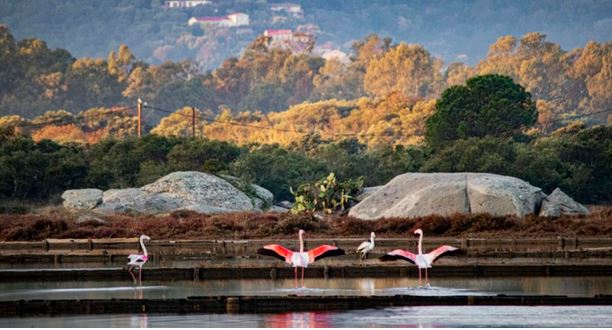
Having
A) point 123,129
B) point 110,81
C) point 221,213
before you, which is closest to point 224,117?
point 123,129

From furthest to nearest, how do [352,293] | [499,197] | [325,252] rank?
[499,197], [325,252], [352,293]

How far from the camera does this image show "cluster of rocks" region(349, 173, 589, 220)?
47750mm

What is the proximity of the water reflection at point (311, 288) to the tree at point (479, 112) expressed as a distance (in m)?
45.3

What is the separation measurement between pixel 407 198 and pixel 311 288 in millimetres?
19104

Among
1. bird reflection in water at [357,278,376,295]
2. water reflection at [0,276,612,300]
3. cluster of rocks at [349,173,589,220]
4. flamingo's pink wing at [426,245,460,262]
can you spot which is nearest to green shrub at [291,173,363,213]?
cluster of rocks at [349,173,589,220]

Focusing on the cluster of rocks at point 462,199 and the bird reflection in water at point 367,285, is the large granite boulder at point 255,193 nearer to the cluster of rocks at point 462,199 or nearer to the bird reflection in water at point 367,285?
the cluster of rocks at point 462,199

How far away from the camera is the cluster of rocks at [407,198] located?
47.9 metres

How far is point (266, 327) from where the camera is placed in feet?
78.3

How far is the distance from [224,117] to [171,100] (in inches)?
2219

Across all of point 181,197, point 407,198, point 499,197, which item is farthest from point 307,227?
point 181,197

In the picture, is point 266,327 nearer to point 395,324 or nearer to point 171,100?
point 395,324

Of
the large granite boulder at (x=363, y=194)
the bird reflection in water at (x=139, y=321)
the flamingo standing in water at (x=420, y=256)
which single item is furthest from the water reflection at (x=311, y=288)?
the large granite boulder at (x=363, y=194)

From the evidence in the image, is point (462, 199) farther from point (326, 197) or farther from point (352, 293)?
point (352, 293)

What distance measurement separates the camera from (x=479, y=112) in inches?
3226
